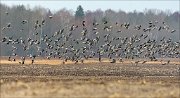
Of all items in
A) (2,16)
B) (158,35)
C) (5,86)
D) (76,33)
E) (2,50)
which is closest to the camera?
(5,86)

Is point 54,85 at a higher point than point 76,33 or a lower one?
lower

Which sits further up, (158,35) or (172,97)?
(158,35)

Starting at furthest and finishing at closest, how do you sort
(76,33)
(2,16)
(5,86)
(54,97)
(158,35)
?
(158,35), (76,33), (2,16), (5,86), (54,97)

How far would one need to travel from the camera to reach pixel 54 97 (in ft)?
74.7

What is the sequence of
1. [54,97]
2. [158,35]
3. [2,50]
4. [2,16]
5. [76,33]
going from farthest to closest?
[158,35], [76,33], [2,16], [2,50], [54,97]

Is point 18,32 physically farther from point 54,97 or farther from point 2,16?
point 54,97

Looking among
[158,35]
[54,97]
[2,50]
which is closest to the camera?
[54,97]

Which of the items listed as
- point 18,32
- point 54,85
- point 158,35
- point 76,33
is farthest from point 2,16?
point 54,85

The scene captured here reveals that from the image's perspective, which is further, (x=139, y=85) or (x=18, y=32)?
(x=18, y=32)

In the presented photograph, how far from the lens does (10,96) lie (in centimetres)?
2303

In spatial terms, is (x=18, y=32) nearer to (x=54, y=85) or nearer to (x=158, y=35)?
(x=158, y=35)

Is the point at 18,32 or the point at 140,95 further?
the point at 18,32

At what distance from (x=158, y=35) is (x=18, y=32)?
65.1 m

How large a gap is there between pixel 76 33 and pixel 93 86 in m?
108
